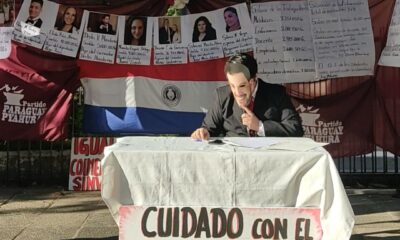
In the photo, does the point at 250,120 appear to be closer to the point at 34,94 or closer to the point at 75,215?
the point at 75,215

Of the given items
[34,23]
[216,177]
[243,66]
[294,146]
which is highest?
[34,23]

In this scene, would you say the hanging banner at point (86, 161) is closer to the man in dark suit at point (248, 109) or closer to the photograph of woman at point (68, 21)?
the photograph of woman at point (68, 21)

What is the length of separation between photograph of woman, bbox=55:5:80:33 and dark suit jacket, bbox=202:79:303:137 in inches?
125

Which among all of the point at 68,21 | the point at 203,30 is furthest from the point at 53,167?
the point at 203,30

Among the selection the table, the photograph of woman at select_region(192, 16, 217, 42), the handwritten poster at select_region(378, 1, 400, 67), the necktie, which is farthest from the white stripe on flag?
the table

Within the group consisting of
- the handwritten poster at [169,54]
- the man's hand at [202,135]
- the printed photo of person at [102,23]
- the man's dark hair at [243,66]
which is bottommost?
the man's hand at [202,135]

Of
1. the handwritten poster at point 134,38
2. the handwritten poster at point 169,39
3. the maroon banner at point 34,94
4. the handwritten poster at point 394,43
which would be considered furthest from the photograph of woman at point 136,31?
the handwritten poster at point 394,43

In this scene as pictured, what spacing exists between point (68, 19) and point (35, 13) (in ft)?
1.26

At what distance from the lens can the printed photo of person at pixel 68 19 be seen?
7055 mm

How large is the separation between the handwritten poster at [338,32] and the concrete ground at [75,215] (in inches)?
72.4

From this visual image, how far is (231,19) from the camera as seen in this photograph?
7.18 meters

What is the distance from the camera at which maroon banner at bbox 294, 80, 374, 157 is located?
7457 mm

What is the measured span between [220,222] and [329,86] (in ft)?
14.5

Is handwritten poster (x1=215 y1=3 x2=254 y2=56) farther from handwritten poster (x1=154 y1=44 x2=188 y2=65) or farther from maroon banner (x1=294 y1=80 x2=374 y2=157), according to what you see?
maroon banner (x1=294 y1=80 x2=374 y2=157)
